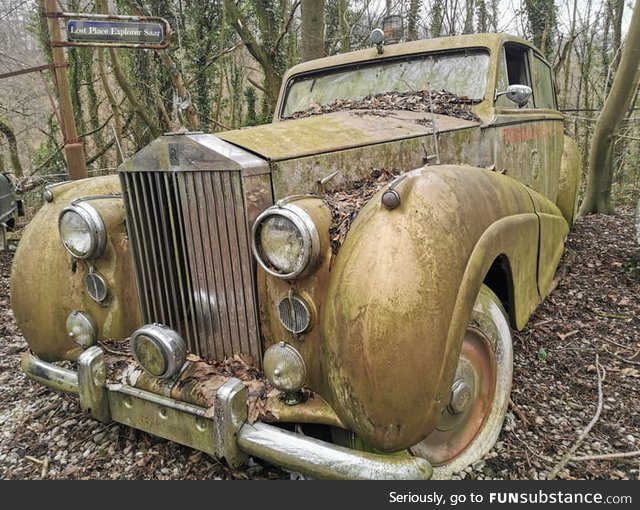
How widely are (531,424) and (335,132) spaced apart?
1.82 meters

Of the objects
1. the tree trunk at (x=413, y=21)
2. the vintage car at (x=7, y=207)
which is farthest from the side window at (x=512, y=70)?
the tree trunk at (x=413, y=21)

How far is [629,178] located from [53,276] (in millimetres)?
12728

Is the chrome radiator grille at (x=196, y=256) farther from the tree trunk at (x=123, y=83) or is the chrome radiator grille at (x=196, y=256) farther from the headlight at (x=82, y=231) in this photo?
the tree trunk at (x=123, y=83)

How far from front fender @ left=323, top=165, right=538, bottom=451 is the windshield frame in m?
1.93

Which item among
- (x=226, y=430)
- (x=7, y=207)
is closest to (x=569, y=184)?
(x=226, y=430)

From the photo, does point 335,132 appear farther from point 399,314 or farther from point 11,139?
point 11,139

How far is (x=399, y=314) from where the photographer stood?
1717mm

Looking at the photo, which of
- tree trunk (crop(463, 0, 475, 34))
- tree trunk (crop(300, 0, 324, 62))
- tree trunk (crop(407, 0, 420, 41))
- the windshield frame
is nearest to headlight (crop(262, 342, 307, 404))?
the windshield frame

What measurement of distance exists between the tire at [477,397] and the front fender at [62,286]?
1.60m

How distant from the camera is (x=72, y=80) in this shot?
10953mm

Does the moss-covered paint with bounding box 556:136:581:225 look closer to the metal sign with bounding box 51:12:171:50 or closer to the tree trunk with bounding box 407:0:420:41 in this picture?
the metal sign with bounding box 51:12:171:50

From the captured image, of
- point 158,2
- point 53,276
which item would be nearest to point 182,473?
point 53,276

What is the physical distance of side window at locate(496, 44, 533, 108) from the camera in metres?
3.54

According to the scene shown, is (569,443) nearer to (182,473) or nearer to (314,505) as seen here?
(314,505)
